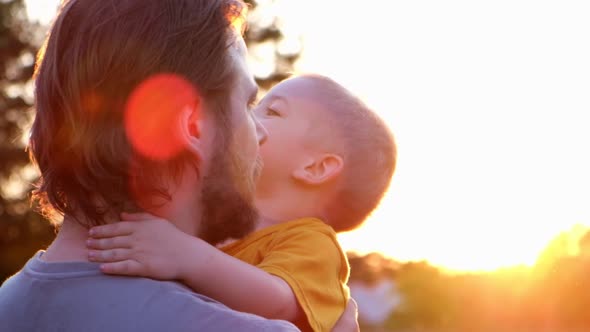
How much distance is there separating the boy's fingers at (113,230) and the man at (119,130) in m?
0.02

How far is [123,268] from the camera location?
6.41ft

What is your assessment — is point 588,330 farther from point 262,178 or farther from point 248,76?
point 248,76

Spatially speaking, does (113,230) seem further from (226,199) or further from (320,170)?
(320,170)

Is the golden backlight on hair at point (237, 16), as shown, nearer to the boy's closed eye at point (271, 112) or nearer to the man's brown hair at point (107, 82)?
the man's brown hair at point (107, 82)

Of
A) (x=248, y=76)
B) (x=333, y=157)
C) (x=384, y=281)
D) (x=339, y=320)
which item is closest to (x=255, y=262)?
(x=339, y=320)

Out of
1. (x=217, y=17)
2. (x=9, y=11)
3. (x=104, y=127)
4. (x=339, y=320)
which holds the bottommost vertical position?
(x=9, y=11)

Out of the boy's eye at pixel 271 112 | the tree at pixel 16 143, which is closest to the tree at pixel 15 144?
the tree at pixel 16 143

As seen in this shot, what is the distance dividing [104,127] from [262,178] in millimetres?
1654

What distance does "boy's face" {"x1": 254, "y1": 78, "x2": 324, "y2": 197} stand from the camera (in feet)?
12.0

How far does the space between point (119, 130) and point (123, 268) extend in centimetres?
27

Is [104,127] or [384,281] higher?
[104,127]

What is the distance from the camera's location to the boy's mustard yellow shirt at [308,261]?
300cm

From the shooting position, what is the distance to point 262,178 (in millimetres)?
3615

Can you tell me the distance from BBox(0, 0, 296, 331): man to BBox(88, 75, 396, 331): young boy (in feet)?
0.76
